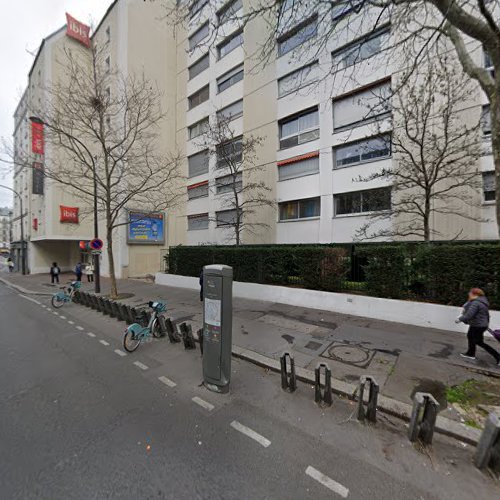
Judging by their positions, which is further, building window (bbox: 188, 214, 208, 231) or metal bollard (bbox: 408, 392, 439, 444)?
building window (bbox: 188, 214, 208, 231)

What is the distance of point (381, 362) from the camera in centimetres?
457

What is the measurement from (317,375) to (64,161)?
78.4 feet

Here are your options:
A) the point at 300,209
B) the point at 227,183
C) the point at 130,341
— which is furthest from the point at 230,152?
the point at 130,341

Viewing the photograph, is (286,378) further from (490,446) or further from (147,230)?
(147,230)

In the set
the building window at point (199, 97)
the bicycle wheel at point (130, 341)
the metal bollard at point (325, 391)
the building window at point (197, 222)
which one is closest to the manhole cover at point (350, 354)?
the metal bollard at point (325, 391)

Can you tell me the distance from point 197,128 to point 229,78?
4.20m

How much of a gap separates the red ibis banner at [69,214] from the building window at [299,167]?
1783 cm

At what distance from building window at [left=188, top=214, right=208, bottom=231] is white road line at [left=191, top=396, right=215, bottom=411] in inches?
607

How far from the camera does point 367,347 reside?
5.24 metres

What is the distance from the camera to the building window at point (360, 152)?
1112 cm

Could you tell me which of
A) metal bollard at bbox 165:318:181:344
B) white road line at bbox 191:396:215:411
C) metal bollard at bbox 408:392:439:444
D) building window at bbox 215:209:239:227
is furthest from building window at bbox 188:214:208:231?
metal bollard at bbox 408:392:439:444

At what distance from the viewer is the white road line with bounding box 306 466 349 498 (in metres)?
2.20

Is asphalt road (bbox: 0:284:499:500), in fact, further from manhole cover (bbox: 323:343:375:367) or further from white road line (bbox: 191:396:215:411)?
manhole cover (bbox: 323:343:375:367)

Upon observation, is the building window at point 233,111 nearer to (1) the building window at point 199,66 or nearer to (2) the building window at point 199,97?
(2) the building window at point 199,97
